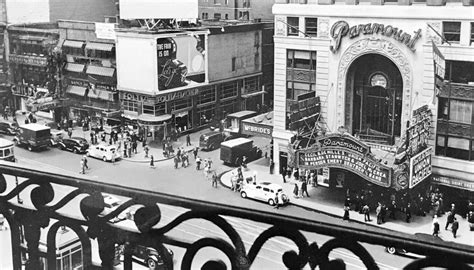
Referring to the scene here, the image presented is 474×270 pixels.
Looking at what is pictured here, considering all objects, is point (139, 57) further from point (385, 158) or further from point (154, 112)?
point (385, 158)

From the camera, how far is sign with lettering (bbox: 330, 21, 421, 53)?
51.3 ft

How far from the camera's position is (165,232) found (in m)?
1.44

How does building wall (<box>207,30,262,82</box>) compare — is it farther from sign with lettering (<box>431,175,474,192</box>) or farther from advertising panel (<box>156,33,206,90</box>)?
sign with lettering (<box>431,175,474,192</box>)

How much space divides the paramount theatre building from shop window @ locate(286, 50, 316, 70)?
0.03m

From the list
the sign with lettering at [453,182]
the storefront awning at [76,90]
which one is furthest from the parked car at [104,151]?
the sign with lettering at [453,182]

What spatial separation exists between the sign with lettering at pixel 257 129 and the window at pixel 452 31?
624 cm

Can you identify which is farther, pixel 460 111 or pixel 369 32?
pixel 369 32

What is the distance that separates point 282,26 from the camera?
1753cm

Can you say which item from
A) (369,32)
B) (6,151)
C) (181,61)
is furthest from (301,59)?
(6,151)

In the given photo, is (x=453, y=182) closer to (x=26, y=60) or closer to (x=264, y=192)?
(x=264, y=192)

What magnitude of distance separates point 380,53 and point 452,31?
2.06 metres

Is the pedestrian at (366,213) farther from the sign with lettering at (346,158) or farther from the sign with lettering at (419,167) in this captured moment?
the sign with lettering at (419,167)

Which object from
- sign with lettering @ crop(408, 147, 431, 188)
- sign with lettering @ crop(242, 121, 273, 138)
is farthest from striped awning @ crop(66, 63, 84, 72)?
sign with lettering @ crop(408, 147, 431, 188)

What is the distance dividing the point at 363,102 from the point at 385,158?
2.11 meters
